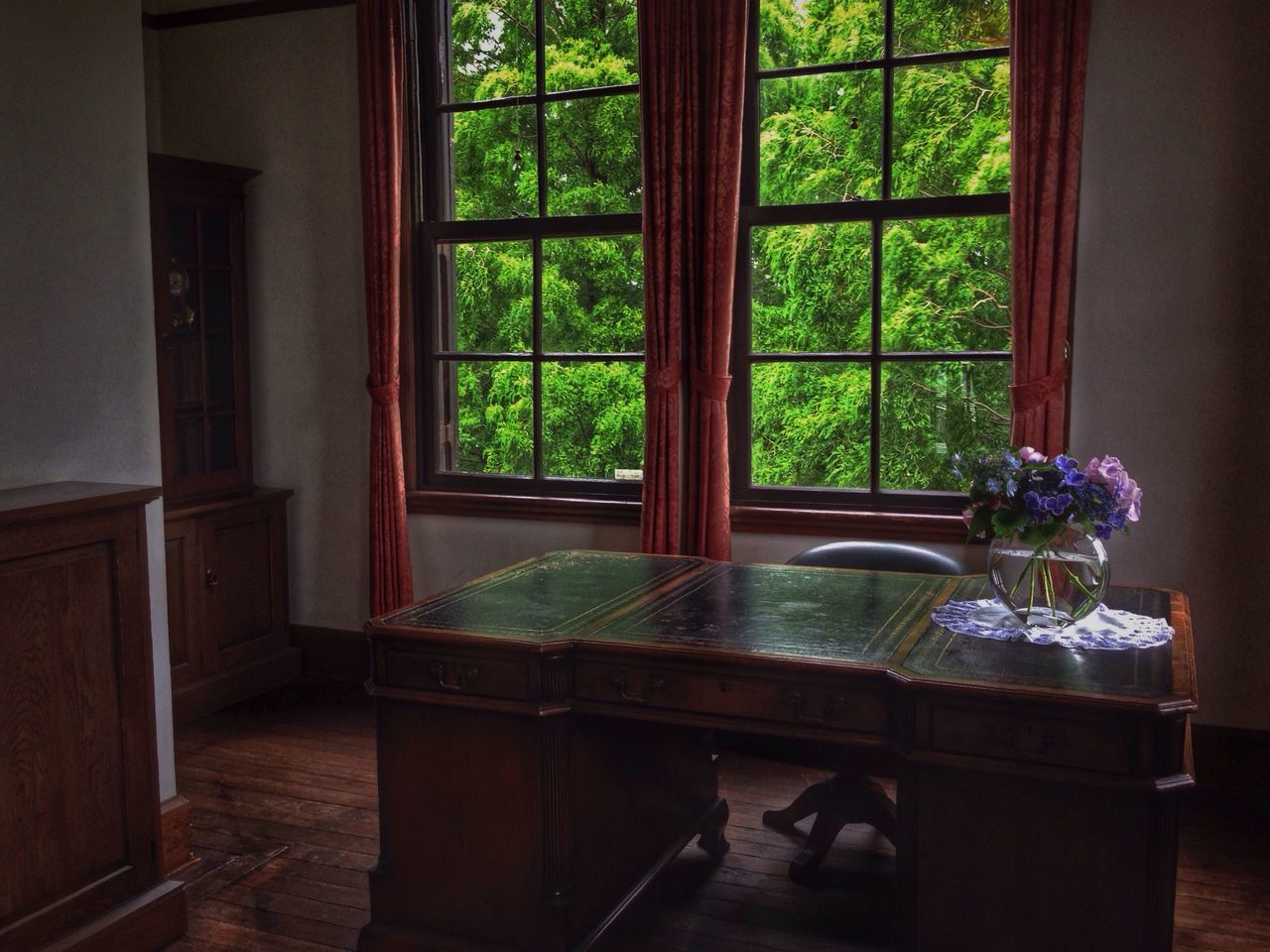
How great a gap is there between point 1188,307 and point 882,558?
4.30 feet

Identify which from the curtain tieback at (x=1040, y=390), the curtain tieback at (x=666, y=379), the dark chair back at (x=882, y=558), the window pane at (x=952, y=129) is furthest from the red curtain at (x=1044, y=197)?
the curtain tieback at (x=666, y=379)

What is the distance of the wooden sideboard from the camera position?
238 centimetres

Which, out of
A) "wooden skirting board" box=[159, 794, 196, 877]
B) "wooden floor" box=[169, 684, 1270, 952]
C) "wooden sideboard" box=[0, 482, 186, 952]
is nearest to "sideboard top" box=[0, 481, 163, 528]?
"wooden sideboard" box=[0, 482, 186, 952]

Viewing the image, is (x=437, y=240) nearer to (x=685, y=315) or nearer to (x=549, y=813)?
(x=685, y=315)

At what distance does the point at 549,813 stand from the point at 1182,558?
2367mm

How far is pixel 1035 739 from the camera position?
1.97 meters

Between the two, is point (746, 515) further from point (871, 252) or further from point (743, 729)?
point (743, 729)

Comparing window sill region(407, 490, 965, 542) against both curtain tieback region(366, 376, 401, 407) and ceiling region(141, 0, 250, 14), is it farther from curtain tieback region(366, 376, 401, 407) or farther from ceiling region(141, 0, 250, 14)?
ceiling region(141, 0, 250, 14)

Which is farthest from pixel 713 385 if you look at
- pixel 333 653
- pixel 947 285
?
pixel 333 653

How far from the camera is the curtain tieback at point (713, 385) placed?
402cm

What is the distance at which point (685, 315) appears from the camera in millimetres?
4109

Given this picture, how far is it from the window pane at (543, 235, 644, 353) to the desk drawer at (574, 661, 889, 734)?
2.23m

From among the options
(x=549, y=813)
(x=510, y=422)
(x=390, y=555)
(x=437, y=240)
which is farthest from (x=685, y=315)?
(x=549, y=813)

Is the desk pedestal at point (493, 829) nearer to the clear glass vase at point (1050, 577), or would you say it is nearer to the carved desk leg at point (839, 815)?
the carved desk leg at point (839, 815)
